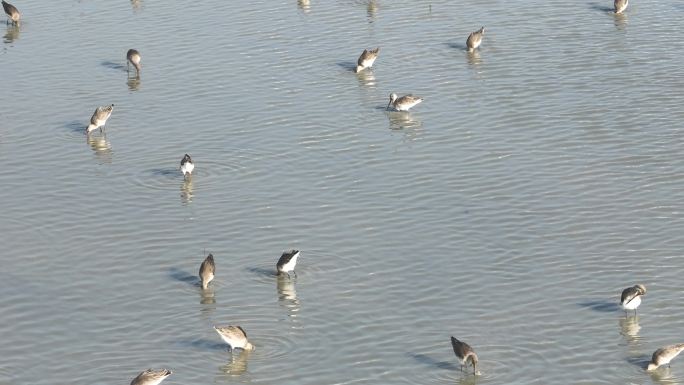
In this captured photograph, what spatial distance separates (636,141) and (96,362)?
14.9 meters

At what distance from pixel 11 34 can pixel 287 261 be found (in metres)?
20.2

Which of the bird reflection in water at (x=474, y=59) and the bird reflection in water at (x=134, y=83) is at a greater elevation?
the bird reflection in water at (x=134, y=83)

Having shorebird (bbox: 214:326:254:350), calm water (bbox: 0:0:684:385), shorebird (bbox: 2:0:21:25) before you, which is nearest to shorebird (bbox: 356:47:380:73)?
calm water (bbox: 0:0:684:385)

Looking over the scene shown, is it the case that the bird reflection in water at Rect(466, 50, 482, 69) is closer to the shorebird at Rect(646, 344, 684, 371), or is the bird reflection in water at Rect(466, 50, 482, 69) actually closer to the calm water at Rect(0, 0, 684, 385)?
the calm water at Rect(0, 0, 684, 385)

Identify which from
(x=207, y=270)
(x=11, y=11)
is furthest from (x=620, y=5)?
(x=207, y=270)

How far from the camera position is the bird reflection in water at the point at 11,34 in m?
43.2

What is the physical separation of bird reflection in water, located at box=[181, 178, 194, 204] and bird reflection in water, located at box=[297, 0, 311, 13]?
44.8 feet

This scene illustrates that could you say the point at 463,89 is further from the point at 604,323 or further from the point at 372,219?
the point at 604,323

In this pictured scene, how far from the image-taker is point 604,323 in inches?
995

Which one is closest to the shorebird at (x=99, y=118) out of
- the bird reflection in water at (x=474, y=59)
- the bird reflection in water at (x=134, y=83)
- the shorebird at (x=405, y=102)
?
the bird reflection in water at (x=134, y=83)

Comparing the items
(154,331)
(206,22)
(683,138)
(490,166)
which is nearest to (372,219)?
(490,166)

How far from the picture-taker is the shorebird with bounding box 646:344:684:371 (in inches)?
914

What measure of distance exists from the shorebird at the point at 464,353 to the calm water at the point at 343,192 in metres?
0.32

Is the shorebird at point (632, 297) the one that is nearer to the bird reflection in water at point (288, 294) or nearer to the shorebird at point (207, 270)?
the bird reflection in water at point (288, 294)
